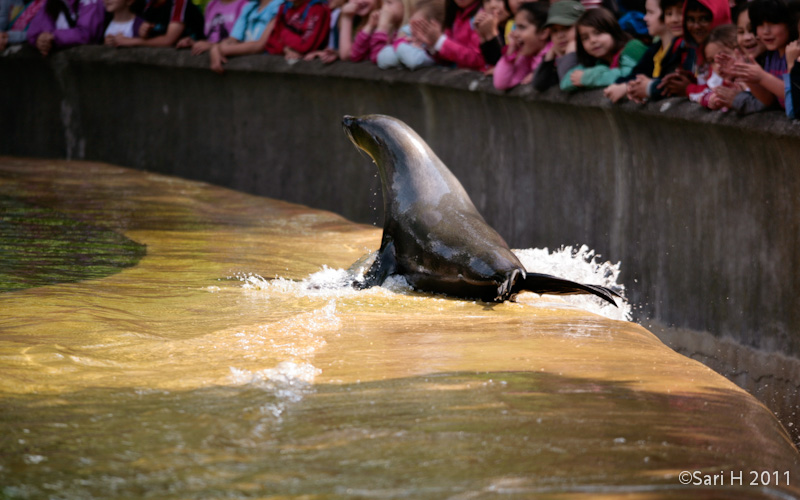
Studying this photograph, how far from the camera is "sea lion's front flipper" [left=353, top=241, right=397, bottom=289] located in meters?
5.66

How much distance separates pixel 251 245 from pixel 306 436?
4240 mm

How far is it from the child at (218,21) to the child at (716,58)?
21.4ft

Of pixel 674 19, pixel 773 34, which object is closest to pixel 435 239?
pixel 773 34

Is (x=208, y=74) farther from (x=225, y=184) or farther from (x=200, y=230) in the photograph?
(x=200, y=230)

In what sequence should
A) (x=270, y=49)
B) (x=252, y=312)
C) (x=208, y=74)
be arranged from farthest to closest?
(x=208, y=74)
(x=270, y=49)
(x=252, y=312)

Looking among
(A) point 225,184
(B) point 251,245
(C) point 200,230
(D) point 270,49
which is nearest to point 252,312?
(B) point 251,245

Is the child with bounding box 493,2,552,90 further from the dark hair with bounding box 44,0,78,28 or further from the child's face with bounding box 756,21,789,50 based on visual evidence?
the dark hair with bounding box 44,0,78,28

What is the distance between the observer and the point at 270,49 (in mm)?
10789

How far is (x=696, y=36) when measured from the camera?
628 cm

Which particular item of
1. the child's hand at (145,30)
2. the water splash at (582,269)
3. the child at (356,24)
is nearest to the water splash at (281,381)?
the water splash at (582,269)

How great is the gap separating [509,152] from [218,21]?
15.8 feet

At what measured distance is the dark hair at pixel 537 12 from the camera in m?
7.62

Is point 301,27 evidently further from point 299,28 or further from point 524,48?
point 524,48

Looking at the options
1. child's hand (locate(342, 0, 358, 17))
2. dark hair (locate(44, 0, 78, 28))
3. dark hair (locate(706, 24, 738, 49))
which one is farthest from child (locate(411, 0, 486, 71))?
dark hair (locate(44, 0, 78, 28))
